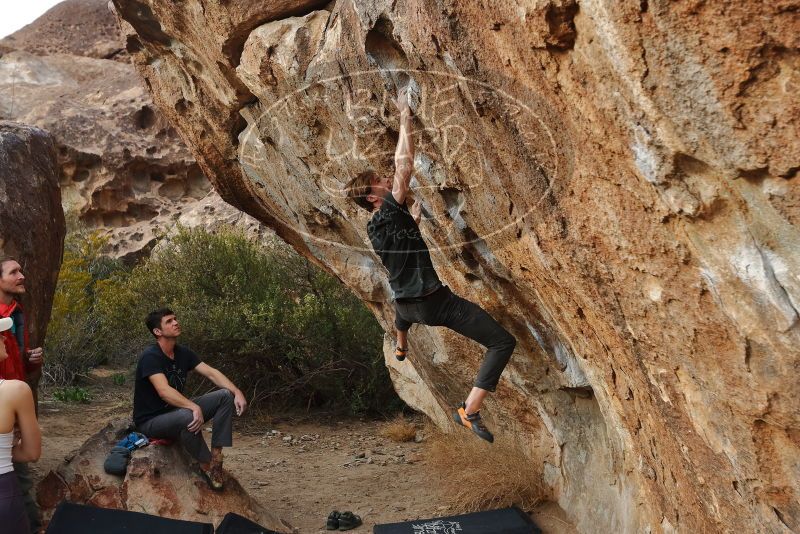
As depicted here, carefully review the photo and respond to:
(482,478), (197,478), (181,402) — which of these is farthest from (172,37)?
(482,478)

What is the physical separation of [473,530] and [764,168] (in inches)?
155

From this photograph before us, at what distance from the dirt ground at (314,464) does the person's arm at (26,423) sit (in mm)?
2446

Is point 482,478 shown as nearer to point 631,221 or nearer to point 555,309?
point 555,309


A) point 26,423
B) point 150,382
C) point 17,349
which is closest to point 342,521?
point 150,382

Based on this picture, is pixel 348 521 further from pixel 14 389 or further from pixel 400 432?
pixel 14 389

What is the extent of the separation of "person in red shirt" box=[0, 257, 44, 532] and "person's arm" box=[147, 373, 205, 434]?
71 cm

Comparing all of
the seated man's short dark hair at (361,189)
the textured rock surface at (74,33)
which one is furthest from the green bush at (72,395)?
the textured rock surface at (74,33)

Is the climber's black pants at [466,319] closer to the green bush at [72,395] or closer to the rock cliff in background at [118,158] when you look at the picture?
the green bush at [72,395]

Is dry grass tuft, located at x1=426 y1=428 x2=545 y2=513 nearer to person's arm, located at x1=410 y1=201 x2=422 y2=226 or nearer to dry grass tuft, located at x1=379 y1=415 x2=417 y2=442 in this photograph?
dry grass tuft, located at x1=379 y1=415 x2=417 y2=442

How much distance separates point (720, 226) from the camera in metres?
2.52

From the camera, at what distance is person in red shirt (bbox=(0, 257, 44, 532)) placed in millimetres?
4637

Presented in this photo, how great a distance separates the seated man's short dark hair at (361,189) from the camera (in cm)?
514

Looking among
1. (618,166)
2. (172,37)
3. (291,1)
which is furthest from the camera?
(172,37)

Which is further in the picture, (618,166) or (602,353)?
(602,353)
